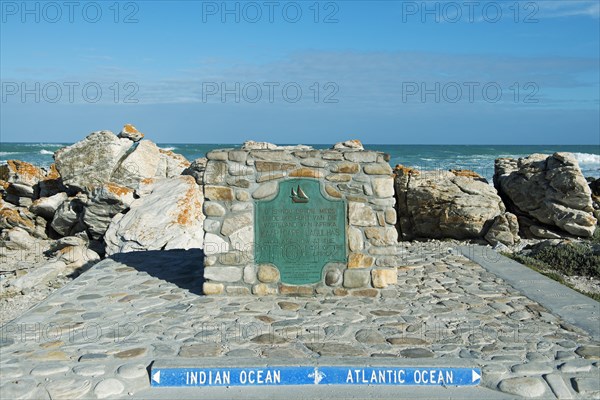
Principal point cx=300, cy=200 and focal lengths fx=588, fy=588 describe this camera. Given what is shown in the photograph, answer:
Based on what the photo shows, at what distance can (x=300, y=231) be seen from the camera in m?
6.77

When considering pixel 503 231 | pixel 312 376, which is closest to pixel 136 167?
pixel 503 231

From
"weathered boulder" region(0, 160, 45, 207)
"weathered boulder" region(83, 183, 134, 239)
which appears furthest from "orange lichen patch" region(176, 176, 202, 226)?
"weathered boulder" region(0, 160, 45, 207)

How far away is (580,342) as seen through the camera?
5.28 meters

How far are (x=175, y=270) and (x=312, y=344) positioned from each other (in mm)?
3671

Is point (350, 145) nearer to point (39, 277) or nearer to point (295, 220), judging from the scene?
point (295, 220)

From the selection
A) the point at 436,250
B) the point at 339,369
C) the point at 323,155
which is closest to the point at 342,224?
the point at 323,155

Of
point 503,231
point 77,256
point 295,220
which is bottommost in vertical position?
point 77,256

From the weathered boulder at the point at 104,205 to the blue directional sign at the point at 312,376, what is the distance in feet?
27.1

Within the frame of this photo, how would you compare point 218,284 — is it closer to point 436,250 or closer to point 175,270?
point 175,270

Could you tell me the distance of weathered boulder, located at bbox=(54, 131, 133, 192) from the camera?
13.9 meters

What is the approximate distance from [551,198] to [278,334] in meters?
11.2

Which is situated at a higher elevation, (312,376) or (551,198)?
(551,198)

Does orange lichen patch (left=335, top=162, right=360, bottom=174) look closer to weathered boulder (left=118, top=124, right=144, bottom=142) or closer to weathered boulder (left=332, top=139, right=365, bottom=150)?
weathered boulder (left=332, top=139, right=365, bottom=150)

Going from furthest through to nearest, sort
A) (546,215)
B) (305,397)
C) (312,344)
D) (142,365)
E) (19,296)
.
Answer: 1. (546,215)
2. (19,296)
3. (312,344)
4. (142,365)
5. (305,397)
